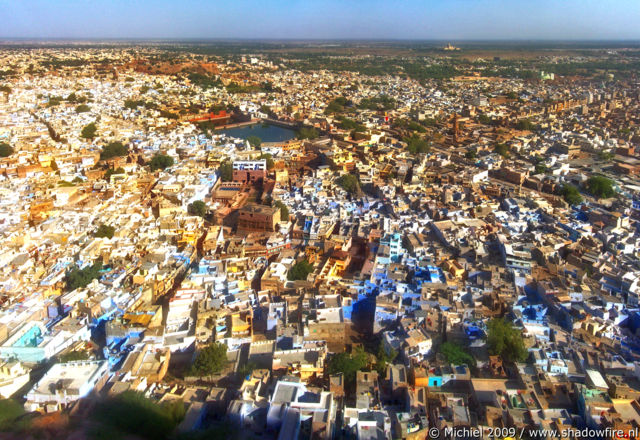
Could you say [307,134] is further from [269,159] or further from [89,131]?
[89,131]

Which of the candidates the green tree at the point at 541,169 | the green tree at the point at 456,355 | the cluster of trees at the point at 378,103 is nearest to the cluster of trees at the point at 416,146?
the green tree at the point at 541,169

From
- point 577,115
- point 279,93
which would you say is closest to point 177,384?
point 577,115

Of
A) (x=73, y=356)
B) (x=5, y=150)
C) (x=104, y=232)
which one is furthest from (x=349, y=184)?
(x=5, y=150)

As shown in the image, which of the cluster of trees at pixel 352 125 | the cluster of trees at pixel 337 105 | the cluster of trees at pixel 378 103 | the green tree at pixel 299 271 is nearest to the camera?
the green tree at pixel 299 271

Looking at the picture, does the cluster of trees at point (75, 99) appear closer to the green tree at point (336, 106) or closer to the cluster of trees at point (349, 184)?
the green tree at point (336, 106)

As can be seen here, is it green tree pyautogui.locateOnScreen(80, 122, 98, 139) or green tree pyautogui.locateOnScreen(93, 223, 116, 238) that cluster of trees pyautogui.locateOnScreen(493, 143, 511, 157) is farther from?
green tree pyautogui.locateOnScreen(80, 122, 98, 139)

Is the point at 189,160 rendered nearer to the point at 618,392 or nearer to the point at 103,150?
the point at 103,150
